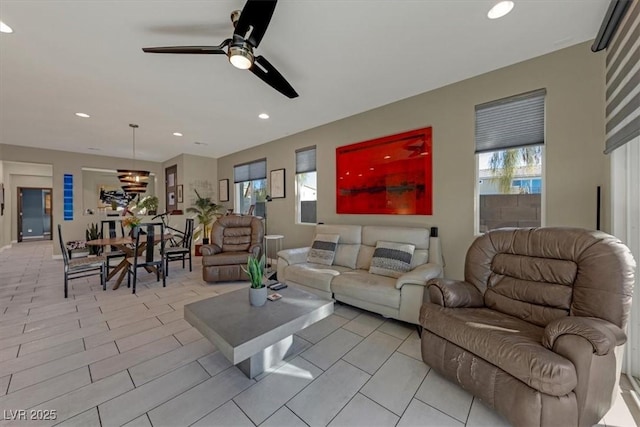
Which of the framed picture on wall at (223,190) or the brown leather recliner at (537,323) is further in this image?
the framed picture on wall at (223,190)

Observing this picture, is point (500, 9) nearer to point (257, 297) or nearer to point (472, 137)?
point (472, 137)

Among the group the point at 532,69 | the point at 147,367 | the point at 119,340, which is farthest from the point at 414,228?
the point at 119,340

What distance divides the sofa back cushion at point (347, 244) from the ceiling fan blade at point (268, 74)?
2.06m

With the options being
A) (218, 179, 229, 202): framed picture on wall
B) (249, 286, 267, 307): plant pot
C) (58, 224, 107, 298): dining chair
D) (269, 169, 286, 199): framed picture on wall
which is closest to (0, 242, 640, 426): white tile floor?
(249, 286, 267, 307): plant pot

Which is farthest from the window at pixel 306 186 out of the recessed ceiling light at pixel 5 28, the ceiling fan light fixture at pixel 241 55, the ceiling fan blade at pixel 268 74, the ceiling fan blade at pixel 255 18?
the recessed ceiling light at pixel 5 28

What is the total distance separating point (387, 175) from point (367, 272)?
144 cm

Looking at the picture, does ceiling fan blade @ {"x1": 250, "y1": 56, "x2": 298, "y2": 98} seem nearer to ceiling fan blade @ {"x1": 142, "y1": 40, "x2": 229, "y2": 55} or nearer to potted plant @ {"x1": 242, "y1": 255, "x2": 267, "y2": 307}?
ceiling fan blade @ {"x1": 142, "y1": 40, "x2": 229, "y2": 55}

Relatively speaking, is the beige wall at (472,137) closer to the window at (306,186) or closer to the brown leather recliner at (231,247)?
the window at (306,186)

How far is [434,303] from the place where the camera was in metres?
1.94

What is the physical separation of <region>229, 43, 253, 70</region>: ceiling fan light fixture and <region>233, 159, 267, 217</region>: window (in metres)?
3.84

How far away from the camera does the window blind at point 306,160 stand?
4.63m

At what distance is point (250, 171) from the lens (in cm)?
609

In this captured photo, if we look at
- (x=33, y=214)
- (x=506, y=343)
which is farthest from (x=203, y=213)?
(x=33, y=214)

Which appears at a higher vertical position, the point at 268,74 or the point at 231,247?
the point at 268,74
